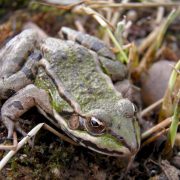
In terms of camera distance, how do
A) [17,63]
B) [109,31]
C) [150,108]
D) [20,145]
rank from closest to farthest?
[20,145]
[17,63]
[150,108]
[109,31]

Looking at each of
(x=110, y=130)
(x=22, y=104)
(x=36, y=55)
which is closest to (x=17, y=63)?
(x=36, y=55)

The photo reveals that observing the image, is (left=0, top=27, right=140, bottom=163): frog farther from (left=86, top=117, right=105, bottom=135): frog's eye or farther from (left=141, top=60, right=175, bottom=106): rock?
(left=141, top=60, right=175, bottom=106): rock

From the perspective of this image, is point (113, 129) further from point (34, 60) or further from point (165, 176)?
point (34, 60)

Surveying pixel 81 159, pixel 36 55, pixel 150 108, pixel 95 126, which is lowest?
pixel 150 108

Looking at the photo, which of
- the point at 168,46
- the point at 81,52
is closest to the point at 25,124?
the point at 81,52

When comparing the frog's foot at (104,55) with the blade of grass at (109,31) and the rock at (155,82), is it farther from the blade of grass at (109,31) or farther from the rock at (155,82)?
the rock at (155,82)

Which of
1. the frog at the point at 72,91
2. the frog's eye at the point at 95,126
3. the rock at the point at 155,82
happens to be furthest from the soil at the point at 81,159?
the frog's eye at the point at 95,126

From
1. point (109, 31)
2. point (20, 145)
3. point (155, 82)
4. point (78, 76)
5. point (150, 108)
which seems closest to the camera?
point (20, 145)

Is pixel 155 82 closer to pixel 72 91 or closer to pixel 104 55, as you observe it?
pixel 104 55
